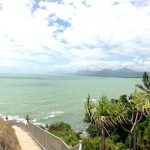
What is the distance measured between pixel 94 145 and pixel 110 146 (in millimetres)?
1380

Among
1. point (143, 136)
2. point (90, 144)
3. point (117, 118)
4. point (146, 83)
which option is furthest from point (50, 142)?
point (146, 83)

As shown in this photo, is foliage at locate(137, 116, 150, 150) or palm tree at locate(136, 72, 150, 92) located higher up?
palm tree at locate(136, 72, 150, 92)

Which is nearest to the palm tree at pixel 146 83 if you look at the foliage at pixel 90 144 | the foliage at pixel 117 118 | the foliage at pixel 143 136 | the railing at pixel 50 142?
the foliage at pixel 117 118

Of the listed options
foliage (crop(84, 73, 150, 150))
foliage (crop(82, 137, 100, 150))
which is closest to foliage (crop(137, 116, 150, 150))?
foliage (crop(84, 73, 150, 150))

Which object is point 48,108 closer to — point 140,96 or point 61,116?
point 61,116

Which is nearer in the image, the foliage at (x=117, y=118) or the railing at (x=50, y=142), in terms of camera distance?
the railing at (x=50, y=142)

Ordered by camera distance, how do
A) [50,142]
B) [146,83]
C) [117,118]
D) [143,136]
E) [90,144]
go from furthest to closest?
1. [146,83]
2. [143,136]
3. [117,118]
4. [90,144]
5. [50,142]

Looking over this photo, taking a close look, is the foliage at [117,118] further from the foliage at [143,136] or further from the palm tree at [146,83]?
the palm tree at [146,83]

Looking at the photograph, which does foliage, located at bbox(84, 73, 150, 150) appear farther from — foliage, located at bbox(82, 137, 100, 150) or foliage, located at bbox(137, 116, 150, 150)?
foliage, located at bbox(82, 137, 100, 150)

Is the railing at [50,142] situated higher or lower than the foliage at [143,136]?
higher

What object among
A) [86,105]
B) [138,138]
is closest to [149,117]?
[138,138]

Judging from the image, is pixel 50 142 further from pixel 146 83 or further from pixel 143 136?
pixel 146 83

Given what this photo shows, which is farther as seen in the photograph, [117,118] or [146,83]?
[146,83]

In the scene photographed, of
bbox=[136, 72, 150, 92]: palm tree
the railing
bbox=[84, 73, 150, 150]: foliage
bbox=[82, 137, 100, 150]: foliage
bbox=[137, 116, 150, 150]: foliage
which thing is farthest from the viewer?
bbox=[136, 72, 150, 92]: palm tree
